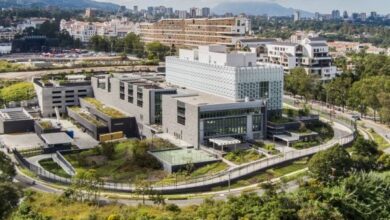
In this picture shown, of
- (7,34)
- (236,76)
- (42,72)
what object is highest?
(7,34)

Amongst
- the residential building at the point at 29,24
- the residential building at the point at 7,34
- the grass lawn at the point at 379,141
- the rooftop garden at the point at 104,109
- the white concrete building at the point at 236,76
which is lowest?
the grass lawn at the point at 379,141

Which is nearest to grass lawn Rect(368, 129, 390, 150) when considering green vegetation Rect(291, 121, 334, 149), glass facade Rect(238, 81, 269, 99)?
green vegetation Rect(291, 121, 334, 149)

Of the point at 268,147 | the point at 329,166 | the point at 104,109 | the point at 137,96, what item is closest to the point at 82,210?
the point at 329,166

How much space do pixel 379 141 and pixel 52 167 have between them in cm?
1902

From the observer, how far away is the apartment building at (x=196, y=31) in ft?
198

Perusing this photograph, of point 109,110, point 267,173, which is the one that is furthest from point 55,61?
point 267,173

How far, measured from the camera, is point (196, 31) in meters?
65.5

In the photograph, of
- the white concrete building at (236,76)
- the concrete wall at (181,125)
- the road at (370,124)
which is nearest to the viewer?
the concrete wall at (181,125)

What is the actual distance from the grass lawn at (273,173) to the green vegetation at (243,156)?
152 cm

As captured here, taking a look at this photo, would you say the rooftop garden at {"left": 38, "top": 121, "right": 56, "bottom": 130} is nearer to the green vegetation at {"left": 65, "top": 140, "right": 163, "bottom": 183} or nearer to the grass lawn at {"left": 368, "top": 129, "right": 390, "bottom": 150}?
the green vegetation at {"left": 65, "top": 140, "right": 163, "bottom": 183}

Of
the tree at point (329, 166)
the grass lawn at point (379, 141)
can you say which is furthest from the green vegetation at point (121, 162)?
the grass lawn at point (379, 141)

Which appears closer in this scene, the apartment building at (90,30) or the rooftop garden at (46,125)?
the rooftop garden at (46,125)

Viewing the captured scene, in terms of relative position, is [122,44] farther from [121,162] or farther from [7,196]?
[7,196]

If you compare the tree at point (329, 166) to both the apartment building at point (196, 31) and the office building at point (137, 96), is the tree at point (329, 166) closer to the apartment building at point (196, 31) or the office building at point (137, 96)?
the office building at point (137, 96)
